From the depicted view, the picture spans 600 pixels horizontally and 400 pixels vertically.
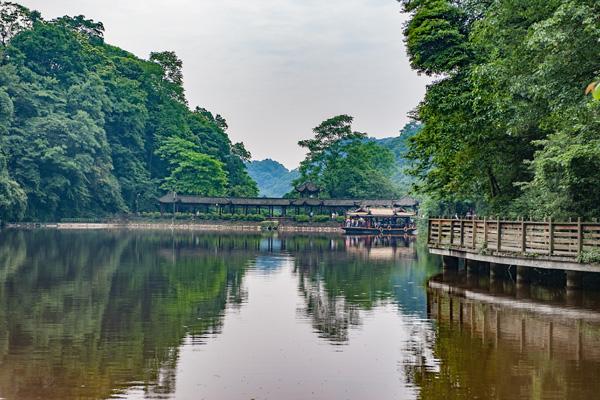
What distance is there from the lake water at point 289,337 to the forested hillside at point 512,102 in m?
3.66

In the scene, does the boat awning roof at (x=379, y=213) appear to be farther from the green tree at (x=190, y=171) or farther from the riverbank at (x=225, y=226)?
the green tree at (x=190, y=171)

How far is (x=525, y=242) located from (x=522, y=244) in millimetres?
115

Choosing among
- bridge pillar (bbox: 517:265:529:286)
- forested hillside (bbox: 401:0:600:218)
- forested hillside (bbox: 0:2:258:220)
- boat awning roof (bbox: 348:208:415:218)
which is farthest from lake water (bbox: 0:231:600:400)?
boat awning roof (bbox: 348:208:415:218)

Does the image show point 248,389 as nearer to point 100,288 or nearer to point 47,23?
point 100,288

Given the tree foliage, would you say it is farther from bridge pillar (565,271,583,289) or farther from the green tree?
bridge pillar (565,271,583,289)

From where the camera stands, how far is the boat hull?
272 ft

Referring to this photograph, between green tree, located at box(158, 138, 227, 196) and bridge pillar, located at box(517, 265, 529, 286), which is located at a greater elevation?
green tree, located at box(158, 138, 227, 196)

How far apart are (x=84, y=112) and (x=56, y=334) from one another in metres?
72.6

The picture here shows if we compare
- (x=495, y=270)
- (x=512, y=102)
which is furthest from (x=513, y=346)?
(x=495, y=270)

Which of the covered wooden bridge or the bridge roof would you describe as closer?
the bridge roof

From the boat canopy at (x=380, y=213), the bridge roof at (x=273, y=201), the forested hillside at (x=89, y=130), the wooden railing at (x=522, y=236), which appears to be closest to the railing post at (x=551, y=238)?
the wooden railing at (x=522, y=236)

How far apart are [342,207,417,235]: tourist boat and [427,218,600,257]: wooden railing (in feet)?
169

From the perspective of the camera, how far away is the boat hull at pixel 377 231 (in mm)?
83000

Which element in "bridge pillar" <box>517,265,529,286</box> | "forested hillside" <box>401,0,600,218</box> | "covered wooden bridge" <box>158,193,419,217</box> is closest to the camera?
"forested hillside" <box>401,0,600,218</box>
